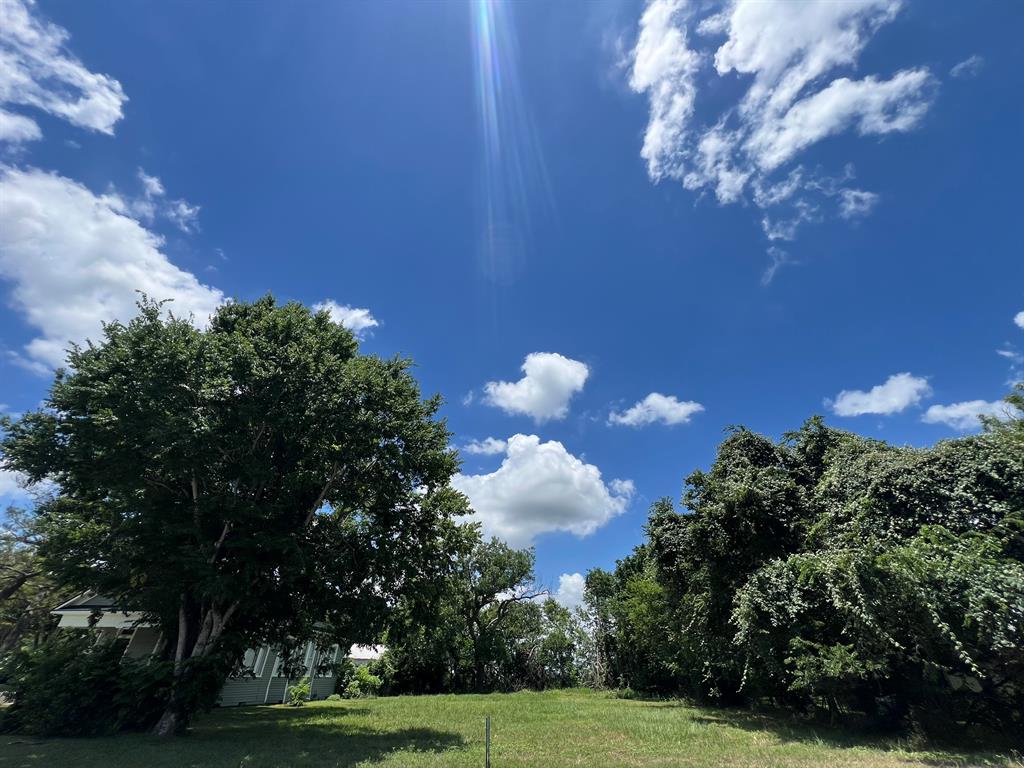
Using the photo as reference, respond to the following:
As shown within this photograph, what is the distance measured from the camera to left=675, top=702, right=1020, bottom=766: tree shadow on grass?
28.8ft

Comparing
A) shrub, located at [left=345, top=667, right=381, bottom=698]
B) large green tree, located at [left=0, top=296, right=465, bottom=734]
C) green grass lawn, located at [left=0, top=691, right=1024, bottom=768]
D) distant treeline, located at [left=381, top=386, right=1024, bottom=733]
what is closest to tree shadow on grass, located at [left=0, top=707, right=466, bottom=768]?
green grass lawn, located at [left=0, top=691, right=1024, bottom=768]

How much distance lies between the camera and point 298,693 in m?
23.0

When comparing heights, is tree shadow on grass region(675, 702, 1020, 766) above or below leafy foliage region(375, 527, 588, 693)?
below

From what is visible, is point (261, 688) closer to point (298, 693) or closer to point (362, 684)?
point (298, 693)

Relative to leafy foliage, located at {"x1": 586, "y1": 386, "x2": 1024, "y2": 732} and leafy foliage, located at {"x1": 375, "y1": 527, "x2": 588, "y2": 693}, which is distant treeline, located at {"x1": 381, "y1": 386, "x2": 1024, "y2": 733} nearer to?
leafy foliage, located at {"x1": 586, "y1": 386, "x2": 1024, "y2": 732}

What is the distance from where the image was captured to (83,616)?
19906 mm

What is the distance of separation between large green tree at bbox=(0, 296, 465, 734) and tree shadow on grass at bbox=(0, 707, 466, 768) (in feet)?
4.97

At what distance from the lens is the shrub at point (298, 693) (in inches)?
888

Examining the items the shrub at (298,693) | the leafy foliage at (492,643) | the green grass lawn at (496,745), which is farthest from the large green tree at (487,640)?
the green grass lawn at (496,745)

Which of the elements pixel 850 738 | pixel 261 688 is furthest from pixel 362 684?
pixel 850 738

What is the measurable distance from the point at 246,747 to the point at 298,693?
14853mm

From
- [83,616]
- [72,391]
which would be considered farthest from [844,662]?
[83,616]

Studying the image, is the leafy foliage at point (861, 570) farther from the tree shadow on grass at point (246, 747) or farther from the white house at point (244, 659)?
the white house at point (244, 659)

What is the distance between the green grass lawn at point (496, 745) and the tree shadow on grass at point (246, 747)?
2 centimetres
